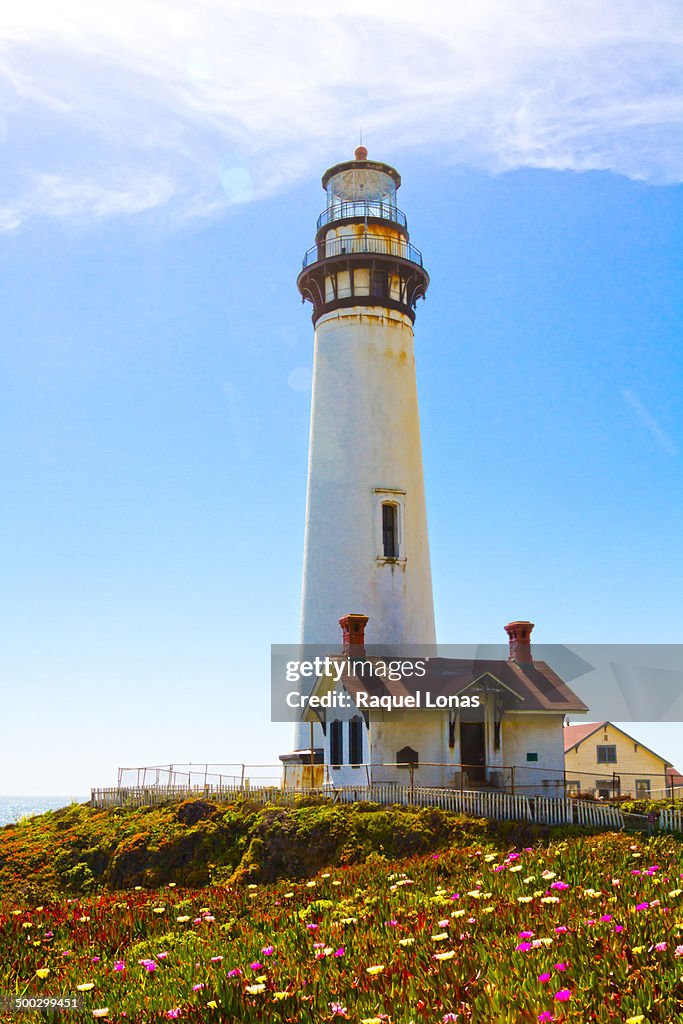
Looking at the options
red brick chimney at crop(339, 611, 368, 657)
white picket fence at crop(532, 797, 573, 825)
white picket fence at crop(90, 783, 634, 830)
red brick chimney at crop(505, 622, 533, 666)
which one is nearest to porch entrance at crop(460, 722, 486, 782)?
white picket fence at crop(90, 783, 634, 830)

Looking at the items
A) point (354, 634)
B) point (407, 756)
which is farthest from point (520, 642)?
point (407, 756)

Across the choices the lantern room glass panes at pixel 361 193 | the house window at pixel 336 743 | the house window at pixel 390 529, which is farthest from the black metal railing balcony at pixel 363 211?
the house window at pixel 336 743

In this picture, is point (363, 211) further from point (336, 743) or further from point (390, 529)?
point (336, 743)

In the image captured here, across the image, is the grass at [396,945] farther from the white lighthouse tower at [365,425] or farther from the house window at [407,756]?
the white lighthouse tower at [365,425]

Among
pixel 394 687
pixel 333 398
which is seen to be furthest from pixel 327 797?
pixel 333 398

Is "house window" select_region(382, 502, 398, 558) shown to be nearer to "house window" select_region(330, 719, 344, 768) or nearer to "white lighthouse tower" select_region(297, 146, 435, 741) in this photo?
"white lighthouse tower" select_region(297, 146, 435, 741)

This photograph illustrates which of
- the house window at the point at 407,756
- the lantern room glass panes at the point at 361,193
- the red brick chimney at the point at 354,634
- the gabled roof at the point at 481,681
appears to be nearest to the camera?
the house window at the point at 407,756

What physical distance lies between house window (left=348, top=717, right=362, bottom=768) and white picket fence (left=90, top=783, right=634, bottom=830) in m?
1.67

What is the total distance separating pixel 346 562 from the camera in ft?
110

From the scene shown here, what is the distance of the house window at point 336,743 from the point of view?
1141 inches

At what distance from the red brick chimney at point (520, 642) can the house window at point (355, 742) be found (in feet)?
18.8

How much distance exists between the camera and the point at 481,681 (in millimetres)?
27266

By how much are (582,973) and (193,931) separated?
23.1 ft

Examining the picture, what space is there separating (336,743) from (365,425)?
11.7m
